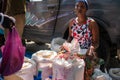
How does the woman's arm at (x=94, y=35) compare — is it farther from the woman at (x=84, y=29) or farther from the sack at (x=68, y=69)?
the sack at (x=68, y=69)

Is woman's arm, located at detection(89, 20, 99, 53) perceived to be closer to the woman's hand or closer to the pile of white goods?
the pile of white goods

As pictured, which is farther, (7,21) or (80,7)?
(80,7)

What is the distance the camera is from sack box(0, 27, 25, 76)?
2416 millimetres

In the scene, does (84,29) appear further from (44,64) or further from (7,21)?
(7,21)

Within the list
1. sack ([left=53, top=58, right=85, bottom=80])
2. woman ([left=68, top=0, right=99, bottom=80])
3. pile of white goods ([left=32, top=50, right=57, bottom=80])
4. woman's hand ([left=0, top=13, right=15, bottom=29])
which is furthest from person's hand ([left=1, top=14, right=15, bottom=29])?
woman ([left=68, top=0, right=99, bottom=80])

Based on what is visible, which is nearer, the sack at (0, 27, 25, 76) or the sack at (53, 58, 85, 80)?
the sack at (0, 27, 25, 76)

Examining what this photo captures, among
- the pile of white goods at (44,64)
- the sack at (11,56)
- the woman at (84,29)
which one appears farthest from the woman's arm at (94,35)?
the sack at (11,56)

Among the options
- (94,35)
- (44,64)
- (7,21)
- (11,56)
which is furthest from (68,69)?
(94,35)

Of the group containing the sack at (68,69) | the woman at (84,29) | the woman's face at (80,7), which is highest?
the woman's face at (80,7)

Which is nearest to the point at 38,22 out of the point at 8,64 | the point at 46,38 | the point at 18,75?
the point at 46,38

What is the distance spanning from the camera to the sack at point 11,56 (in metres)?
2.42

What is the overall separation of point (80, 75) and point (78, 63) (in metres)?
0.13

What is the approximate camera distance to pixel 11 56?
2.43m

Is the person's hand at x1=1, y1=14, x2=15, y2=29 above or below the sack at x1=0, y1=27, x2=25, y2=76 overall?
above
